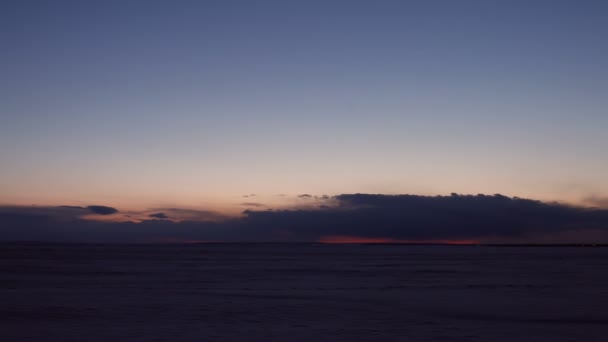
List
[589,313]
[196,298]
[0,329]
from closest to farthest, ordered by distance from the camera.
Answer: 1. [0,329]
2. [589,313]
3. [196,298]

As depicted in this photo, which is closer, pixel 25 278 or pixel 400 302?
pixel 400 302

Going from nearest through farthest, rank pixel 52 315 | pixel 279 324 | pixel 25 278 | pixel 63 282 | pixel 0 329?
pixel 0 329 → pixel 279 324 → pixel 52 315 → pixel 63 282 → pixel 25 278

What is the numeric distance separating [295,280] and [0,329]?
724 inches

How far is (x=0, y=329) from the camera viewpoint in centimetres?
1602

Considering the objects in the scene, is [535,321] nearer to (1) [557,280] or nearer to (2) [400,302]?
(2) [400,302]

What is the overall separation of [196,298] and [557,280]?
67.2ft

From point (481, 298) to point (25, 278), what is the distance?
22722 millimetres

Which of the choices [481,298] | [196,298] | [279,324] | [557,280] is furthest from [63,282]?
[557,280]

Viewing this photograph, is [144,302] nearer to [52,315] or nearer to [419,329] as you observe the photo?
[52,315]

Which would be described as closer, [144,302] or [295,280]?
[144,302]

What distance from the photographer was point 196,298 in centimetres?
2345

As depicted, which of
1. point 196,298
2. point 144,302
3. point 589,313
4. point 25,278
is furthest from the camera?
point 25,278

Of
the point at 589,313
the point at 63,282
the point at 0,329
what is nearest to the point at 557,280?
the point at 589,313

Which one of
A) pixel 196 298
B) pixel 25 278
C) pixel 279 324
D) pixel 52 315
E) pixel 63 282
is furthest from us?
pixel 25 278
